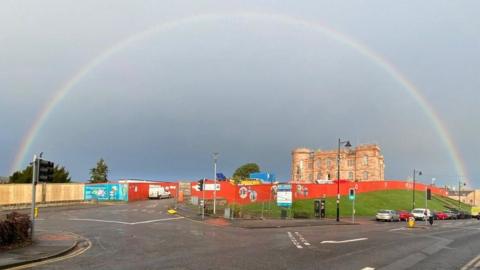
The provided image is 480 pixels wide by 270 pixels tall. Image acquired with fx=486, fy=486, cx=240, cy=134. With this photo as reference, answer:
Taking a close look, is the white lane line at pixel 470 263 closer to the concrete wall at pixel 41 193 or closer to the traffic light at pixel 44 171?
the traffic light at pixel 44 171

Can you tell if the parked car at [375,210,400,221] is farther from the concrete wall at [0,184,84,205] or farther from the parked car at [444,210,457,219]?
the concrete wall at [0,184,84,205]

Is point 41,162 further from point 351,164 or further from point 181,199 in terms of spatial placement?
point 351,164

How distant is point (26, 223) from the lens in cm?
2345

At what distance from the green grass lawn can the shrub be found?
29.9 m

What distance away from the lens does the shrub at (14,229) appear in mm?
21078

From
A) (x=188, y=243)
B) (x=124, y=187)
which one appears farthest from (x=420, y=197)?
(x=188, y=243)

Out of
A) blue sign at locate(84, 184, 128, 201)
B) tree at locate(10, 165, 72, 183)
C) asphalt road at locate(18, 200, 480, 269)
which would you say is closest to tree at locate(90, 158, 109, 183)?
tree at locate(10, 165, 72, 183)

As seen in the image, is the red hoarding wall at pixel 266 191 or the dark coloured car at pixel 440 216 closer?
the red hoarding wall at pixel 266 191

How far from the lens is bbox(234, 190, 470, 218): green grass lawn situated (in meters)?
58.0

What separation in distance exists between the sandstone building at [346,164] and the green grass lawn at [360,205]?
5897 centimetres

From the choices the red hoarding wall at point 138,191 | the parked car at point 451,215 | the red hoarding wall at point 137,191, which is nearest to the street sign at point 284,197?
the red hoarding wall at point 138,191

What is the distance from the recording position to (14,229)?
71.7ft

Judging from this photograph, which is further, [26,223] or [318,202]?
[318,202]

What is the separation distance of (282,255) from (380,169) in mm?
170442
